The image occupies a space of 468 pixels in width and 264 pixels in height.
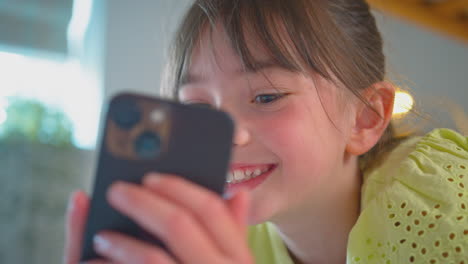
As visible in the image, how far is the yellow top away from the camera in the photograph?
1.59ft

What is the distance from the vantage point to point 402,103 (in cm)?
74

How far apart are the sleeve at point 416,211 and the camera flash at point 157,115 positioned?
0.37 metres

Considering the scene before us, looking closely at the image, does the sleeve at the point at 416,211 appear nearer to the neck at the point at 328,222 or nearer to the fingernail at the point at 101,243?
the neck at the point at 328,222

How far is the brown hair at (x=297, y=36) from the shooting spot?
56 cm

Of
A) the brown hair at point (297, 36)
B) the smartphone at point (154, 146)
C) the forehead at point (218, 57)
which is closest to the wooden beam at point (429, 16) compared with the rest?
the brown hair at point (297, 36)

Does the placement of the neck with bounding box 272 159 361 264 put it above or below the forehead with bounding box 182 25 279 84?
below

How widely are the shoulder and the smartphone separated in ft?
1.67

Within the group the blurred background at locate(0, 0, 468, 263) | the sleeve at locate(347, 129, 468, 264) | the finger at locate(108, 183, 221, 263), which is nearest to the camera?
the finger at locate(108, 183, 221, 263)

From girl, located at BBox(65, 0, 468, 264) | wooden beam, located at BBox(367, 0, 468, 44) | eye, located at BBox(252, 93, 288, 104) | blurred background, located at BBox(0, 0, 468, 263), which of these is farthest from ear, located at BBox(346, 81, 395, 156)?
wooden beam, located at BBox(367, 0, 468, 44)

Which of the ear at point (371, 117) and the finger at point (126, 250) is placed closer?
the finger at point (126, 250)

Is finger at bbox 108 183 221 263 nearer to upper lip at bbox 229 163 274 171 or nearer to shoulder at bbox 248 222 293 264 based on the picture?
upper lip at bbox 229 163 274 171

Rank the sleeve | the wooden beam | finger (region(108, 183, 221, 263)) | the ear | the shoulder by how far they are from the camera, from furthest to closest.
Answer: the wooden beam
the shoulder
the ear
the sleeve
finger (region(108, 183, 221, 263))

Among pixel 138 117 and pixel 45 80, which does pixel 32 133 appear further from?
pixel 138 117

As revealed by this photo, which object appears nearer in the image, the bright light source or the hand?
the hand
